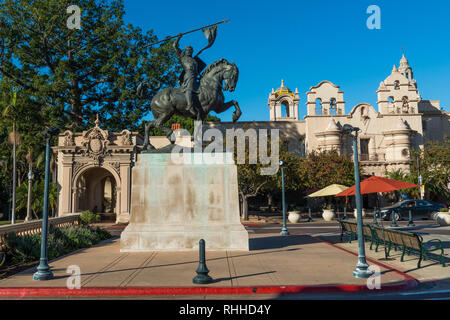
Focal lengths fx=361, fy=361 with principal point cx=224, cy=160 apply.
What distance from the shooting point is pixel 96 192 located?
37812 millimetres

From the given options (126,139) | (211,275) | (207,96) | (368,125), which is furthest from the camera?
(368,125)

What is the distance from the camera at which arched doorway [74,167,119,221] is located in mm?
33938

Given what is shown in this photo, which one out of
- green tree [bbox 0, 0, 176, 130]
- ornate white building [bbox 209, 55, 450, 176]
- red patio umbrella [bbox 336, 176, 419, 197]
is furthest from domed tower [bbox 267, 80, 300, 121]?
red patio umbrella [bbox 336, 176, 419, 197]

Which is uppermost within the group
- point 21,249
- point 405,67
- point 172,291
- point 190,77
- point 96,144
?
point 405,67

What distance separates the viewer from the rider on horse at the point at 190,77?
1323cm

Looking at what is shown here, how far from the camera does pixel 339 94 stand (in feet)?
161

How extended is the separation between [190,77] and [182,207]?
190 inches

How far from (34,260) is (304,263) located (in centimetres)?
842

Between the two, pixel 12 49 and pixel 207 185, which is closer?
pixel 207 185

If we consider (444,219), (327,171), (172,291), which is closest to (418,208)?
(444,219)

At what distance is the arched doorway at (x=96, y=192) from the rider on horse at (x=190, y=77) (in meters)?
22.6

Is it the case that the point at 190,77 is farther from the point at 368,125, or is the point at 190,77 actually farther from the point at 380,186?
the point at 368,125
